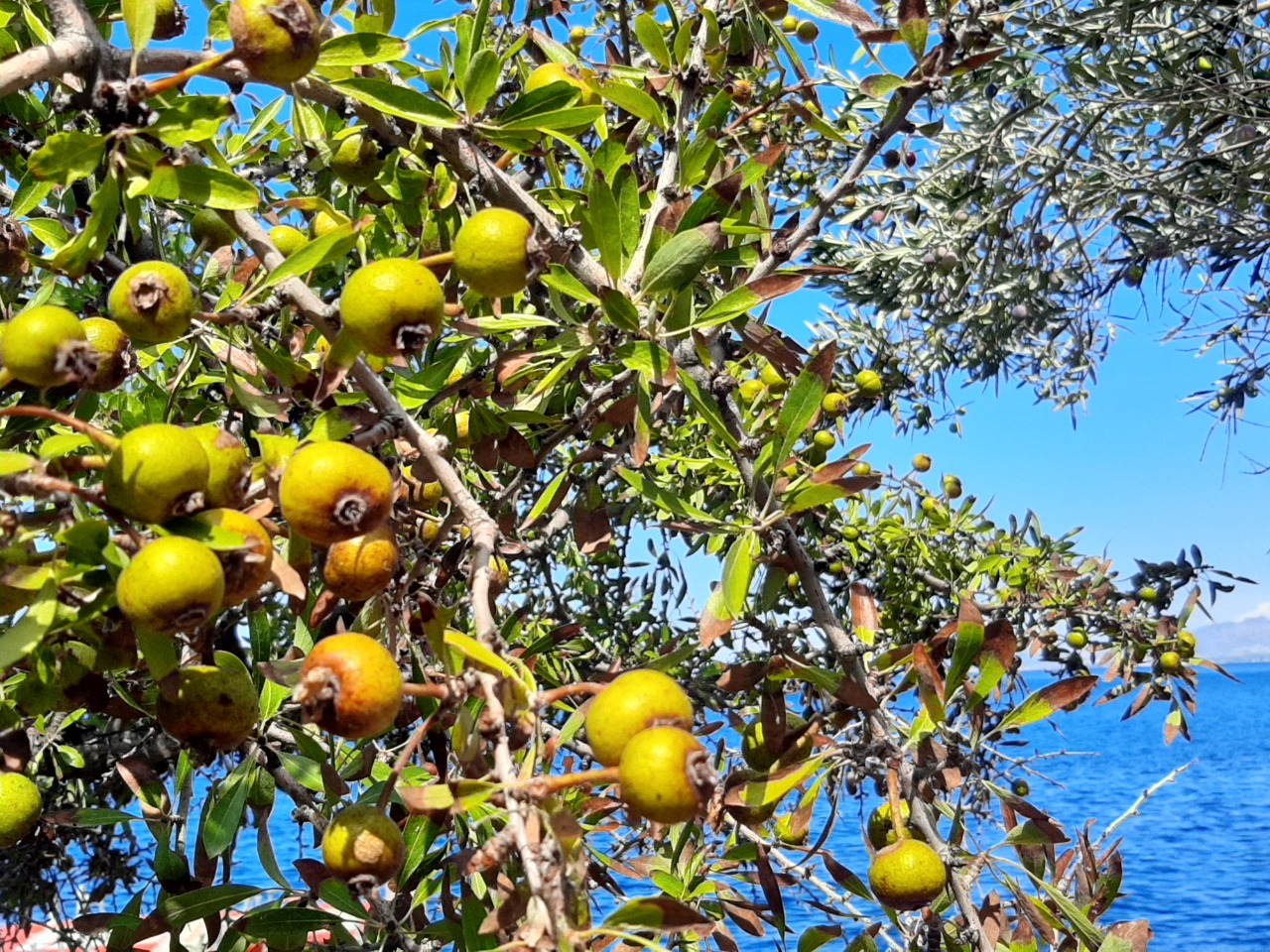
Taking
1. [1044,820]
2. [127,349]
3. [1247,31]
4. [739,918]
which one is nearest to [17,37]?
[127,349]

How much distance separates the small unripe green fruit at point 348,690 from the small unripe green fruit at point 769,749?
0.83 meters

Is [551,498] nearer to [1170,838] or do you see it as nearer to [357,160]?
[357,160]

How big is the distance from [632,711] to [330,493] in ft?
1.17

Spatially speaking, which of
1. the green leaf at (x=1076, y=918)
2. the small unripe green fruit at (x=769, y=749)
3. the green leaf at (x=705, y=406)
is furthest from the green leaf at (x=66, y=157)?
the green leaf at (x=1076, y=918)

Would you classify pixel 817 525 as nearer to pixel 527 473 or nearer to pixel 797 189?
pixel 527 473

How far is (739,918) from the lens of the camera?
6.07 feet

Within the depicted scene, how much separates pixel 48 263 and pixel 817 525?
2.37m

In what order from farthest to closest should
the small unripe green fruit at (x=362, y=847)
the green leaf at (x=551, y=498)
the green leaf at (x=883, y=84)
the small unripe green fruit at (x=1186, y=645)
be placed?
the small unripe green fruit at (x=1186, y=645) < the green leaf at (x=551, y=498) < the green leaf at (x=883, y=84) < the small unripe green fruit at (x=362, y=847)

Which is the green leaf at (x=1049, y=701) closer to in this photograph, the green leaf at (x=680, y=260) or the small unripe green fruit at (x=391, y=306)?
the green leaf at (x=680, y=260)

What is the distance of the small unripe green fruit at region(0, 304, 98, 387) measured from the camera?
40.4 inches

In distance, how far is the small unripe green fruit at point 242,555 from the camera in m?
0.99

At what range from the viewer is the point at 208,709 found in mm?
1135

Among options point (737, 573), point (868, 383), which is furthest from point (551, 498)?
point (868, 383)

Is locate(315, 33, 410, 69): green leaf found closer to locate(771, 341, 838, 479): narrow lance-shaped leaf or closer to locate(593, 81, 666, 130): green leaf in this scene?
locate(593, 81, 666, 130): green leaf
